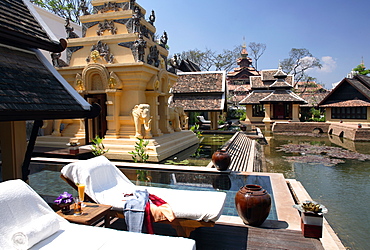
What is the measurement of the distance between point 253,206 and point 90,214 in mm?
2155

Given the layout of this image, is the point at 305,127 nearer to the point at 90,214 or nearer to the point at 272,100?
the point at 272,100

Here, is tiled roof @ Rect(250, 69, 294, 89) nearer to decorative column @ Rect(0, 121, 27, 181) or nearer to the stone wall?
the stone wall

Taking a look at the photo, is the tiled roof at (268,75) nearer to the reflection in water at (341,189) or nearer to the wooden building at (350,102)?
the wooden building at (350,102)

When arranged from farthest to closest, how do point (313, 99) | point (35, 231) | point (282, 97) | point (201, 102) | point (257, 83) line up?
1. point (257, 83)
2. point (313, 99)
3. point (282, 97)
4. point (201, 102)
5. point (35, 231)

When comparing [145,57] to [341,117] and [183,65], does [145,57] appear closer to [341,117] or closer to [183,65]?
[183,65]

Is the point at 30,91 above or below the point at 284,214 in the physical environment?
above

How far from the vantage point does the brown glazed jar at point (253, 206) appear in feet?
12.7

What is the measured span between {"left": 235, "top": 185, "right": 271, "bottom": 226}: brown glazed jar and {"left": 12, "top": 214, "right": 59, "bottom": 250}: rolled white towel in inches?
94.8

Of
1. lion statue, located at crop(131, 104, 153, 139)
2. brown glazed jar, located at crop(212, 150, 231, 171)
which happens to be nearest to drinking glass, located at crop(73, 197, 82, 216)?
brown glazed jar, located at crop(212, 150, 231, 171)

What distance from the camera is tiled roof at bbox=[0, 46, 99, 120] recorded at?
3416 millimetres

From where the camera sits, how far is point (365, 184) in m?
8.82

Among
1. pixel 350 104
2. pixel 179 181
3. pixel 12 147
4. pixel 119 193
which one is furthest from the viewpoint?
pixel 350 104

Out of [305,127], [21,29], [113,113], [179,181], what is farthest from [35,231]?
[305,127]

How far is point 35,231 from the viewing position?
2650 millimetres
